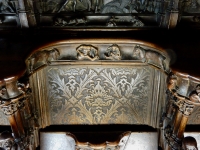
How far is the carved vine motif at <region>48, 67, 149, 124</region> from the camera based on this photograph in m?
1.25

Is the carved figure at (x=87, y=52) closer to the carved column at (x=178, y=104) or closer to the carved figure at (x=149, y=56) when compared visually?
the carved figure at (x=149, y=56)

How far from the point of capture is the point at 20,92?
0.97m

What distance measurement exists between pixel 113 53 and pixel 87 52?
11 centimetres

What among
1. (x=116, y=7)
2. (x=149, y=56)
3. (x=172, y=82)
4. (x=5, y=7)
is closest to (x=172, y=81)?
(x=172, y=82)

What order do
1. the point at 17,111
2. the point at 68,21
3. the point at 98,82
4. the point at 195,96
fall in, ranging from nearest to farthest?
the point at 195,96
the point at 17,111
the point at 68,21
the point at 98,82

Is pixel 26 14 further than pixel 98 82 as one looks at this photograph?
No

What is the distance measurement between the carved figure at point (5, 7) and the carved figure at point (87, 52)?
0.33 m

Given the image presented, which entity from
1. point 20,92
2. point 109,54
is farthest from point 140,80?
point 20,92

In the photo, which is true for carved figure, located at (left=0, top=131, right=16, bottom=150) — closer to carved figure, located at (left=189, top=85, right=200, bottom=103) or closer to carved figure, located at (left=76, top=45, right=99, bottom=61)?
carved figure, located at (left=76, top=45, right=99, bottom=61)

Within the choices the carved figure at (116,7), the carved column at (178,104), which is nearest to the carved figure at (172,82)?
the carved column at (178,104)

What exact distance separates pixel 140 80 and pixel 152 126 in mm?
286

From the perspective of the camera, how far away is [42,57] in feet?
3.50

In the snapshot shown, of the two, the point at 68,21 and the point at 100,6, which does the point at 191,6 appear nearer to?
the point at 100,6

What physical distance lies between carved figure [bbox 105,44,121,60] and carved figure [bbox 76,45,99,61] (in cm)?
5
